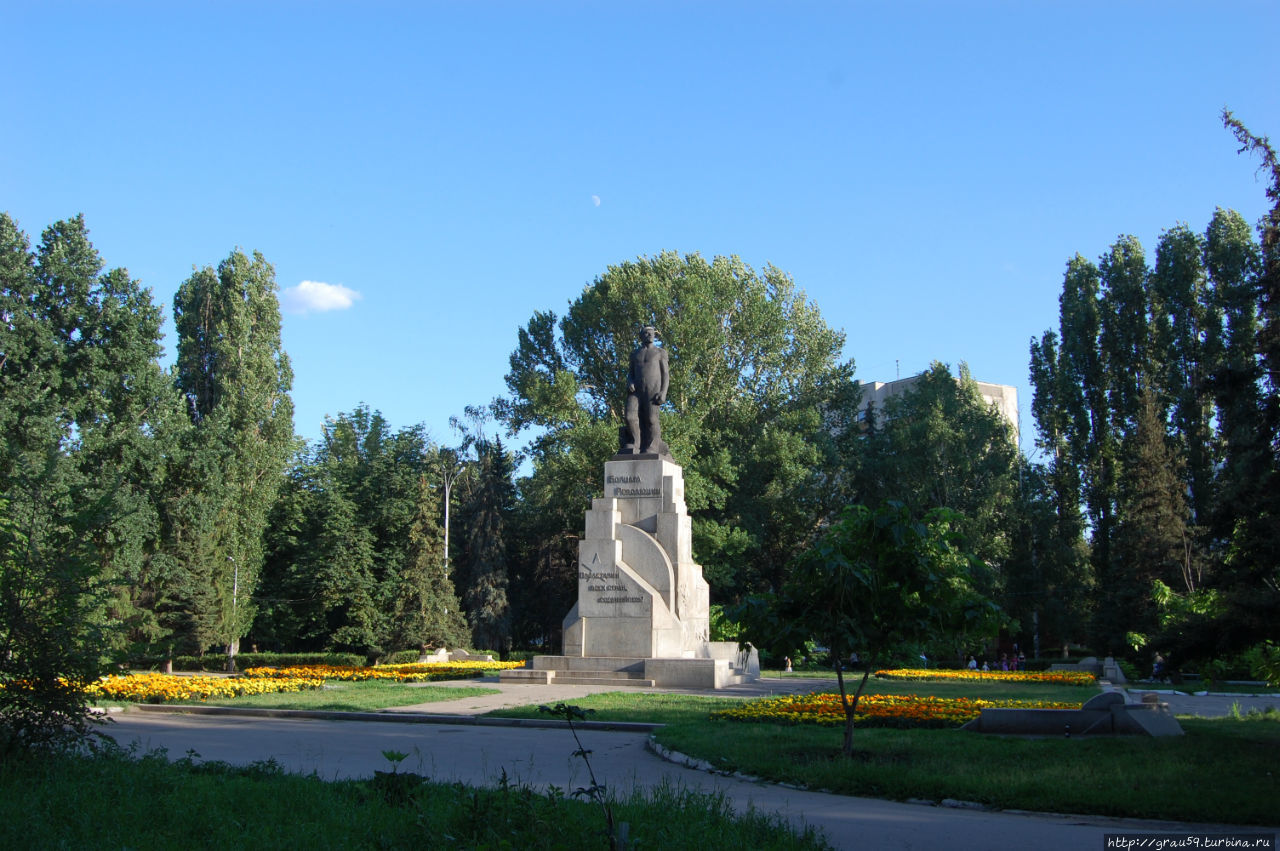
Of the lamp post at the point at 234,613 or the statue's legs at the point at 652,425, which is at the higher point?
the statue's legs at the point at 652,425

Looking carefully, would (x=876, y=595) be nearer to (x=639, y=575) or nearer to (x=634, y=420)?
(x=639, y=575)

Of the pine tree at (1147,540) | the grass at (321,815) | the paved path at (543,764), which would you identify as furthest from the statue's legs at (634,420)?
the pine tree at (1147,540)

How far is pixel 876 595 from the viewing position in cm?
918

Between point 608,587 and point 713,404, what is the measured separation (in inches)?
835

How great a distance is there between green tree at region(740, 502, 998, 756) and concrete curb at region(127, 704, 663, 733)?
3.62m

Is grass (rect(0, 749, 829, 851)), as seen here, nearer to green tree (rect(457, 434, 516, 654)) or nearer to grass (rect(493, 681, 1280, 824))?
grass (rect(493, 681, 1280, 824))

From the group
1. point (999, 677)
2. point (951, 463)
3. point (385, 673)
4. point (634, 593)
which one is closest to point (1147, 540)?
point (951, 463)

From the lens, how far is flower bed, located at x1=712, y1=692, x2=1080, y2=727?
481 inches

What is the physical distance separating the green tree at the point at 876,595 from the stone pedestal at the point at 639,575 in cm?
1198

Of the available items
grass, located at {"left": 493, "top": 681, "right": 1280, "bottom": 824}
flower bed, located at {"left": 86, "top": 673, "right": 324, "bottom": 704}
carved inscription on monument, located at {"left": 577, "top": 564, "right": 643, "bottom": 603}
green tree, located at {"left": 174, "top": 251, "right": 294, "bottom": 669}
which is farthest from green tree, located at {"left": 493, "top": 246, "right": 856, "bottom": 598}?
grass, located at {"left": 493, "top": 681, "right": 1280, "bottom": 824}

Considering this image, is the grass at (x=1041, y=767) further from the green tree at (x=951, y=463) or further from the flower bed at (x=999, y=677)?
the green tree at (x=951, y=463)

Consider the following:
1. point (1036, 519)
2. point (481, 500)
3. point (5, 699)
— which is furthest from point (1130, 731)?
point (481, 500)

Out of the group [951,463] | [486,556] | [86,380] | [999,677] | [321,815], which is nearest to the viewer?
[321,815]

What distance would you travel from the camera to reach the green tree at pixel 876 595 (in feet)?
30.0
